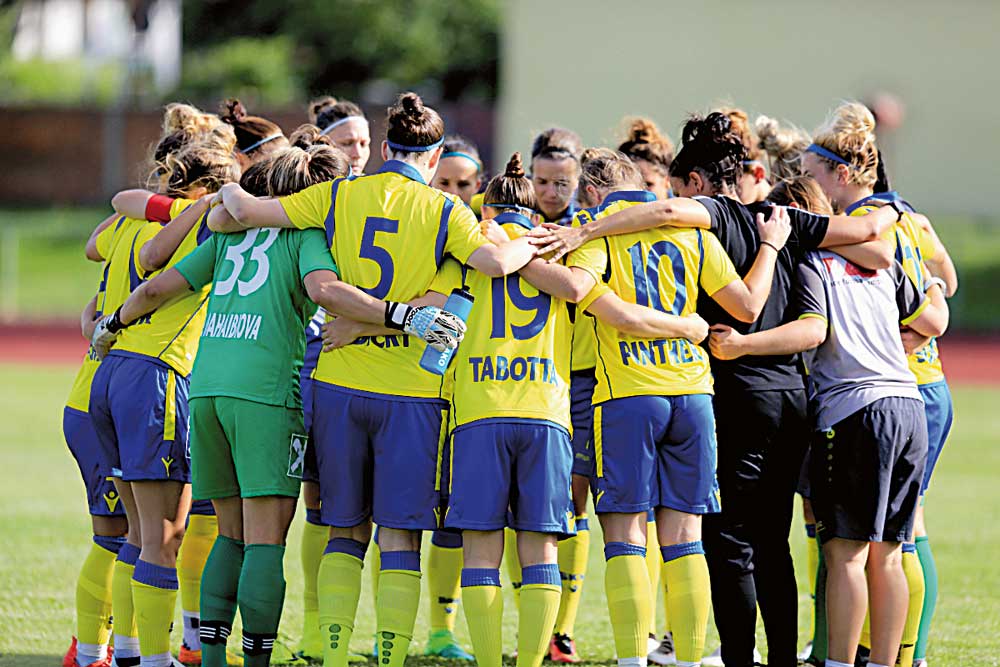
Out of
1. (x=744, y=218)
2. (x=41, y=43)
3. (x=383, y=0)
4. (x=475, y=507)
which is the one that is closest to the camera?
(x=475, y=507)

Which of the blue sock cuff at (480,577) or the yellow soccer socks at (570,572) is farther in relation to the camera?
the yellow soccer socks at (570,572)

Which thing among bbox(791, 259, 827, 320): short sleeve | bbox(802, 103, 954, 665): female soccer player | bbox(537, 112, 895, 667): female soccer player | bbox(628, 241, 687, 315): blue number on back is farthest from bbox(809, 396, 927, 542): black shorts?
bbox(628, 241, 687, 315): blue number on back

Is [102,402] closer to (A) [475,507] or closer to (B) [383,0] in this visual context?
(A) [475,507]

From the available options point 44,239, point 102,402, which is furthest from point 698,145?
point 44,239

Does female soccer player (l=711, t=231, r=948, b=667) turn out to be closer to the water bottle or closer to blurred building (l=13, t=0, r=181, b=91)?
the water bottle

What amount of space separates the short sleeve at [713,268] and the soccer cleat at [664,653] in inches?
78.7

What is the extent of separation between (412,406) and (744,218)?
5.11 feet

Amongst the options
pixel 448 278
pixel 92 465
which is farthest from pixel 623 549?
pixel 92 465

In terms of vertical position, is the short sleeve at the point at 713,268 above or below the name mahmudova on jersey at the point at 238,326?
above

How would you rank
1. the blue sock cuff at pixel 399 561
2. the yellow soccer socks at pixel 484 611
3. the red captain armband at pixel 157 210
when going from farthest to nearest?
the red captain armband at pixel 157 210 < the blue sock cuff at pixel 399 561 < the yellow soccer socks at pixel 484 611

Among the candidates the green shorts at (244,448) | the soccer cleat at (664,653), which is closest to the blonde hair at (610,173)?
the green shorts at (244,448)

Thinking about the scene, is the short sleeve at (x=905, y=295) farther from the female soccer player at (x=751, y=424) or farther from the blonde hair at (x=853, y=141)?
the blonde hair at (x=853, y=141)

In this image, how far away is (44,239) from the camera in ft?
98.6

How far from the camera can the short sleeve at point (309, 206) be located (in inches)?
193
